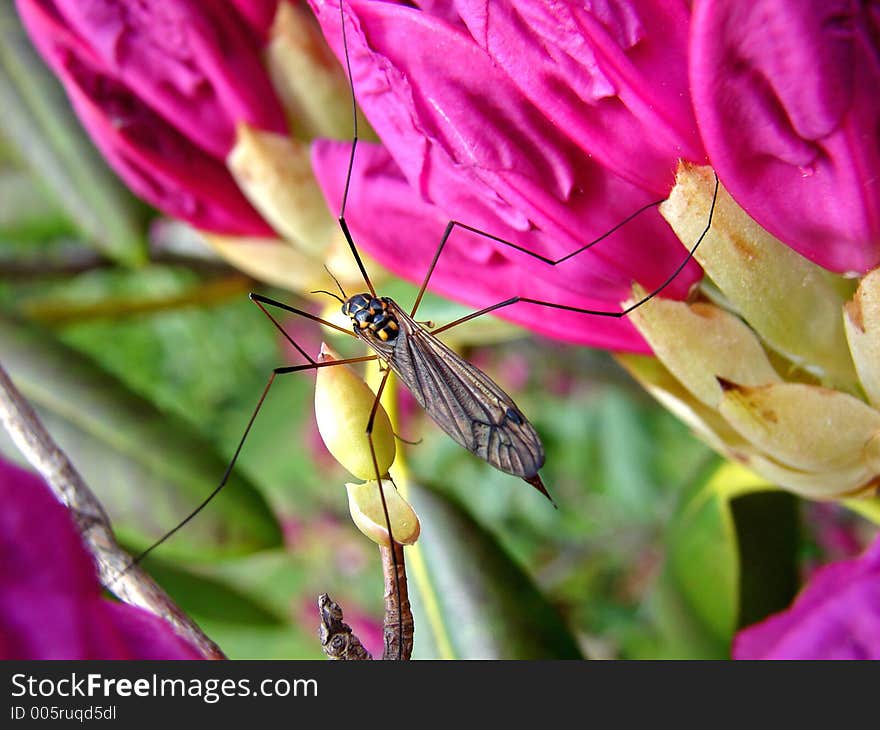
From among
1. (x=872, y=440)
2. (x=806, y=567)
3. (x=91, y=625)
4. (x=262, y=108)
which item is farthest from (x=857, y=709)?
(x=806, y=567)

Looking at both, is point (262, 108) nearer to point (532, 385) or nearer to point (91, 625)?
point (91, 625)

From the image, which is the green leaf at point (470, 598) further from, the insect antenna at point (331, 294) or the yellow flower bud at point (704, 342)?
the yellow flower bud at point (704, 342)

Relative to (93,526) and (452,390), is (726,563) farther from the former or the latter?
(93,526)

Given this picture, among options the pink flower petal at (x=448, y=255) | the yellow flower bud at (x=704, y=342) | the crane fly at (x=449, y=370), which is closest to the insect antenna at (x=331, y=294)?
the crane fly at (x=449, y=370)

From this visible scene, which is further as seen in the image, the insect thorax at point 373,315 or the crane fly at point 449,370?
the insect thorax at point 373,315

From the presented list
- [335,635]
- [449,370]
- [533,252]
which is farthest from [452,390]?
[335,635]

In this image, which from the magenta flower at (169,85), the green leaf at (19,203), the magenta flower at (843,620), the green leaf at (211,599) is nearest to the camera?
the magenta flower at (843,620)
